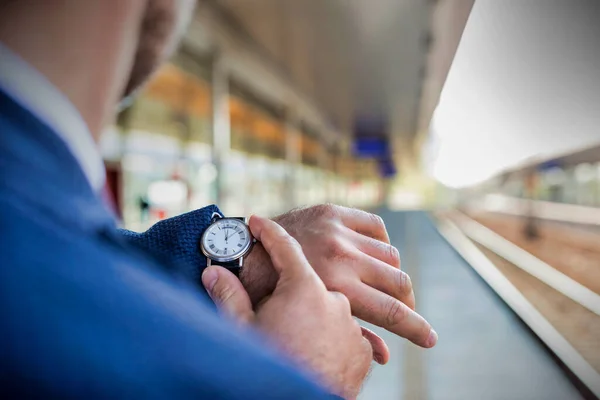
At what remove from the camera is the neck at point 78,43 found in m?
0.35

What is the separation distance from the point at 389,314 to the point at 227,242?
21 cm

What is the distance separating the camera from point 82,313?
26cm

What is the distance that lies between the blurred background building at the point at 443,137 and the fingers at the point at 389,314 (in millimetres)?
241

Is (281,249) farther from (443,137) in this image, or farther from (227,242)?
(443,137)

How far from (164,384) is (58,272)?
8 centimetres

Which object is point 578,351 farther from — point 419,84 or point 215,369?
point 419,84

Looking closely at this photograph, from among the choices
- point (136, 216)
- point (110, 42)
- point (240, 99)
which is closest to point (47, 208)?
point (110, 42)

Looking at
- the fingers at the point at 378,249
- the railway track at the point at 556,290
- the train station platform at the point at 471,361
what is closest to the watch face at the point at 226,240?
the fingers at the point at 378,249

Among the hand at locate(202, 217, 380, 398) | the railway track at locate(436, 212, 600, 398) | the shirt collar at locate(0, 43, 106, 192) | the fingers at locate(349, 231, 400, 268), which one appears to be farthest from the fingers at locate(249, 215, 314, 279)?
the railway track at locate(436, 212, 600, 398)

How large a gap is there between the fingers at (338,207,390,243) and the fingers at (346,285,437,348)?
0.36 feet

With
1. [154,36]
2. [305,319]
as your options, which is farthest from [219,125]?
[305,319]

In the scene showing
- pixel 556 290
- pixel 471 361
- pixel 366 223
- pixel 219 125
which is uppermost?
pixel 219 125

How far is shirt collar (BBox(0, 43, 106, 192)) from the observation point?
0.31 m

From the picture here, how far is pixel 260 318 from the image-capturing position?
1.54ft
